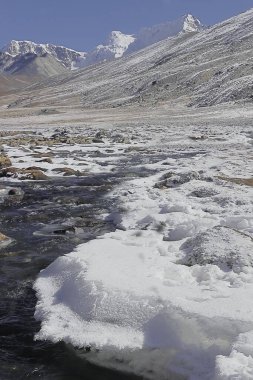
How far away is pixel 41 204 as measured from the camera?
16.5 m

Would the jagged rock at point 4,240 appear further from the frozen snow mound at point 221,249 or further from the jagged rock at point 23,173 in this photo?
the jagged rock at point 23,173

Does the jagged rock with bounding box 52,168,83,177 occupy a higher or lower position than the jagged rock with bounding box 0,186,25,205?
lower

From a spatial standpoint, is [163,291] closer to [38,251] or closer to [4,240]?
[38,251]

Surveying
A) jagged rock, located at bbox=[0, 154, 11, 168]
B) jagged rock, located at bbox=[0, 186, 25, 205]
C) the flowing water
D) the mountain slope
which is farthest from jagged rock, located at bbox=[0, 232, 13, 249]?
the mountain slope

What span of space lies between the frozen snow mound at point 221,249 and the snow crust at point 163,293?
0.02 m

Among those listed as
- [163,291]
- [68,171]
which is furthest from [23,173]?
[163,291]

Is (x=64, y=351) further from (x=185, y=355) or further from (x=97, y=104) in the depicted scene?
(x=97, y=104)

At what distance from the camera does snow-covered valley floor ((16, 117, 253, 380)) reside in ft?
21.7

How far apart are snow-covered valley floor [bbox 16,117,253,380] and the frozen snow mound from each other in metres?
0.02

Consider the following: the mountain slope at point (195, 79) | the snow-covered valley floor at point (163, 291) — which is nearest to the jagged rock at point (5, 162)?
the snow-covered valley floor at point (163, 291)

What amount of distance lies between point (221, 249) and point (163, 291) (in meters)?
2.21

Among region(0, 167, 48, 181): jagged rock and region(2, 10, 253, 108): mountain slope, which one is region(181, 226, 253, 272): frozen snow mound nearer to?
region(0, 167, 48, 181): jagged rock

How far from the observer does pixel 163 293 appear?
7.97 metres

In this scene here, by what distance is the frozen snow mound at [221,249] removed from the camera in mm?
9344
